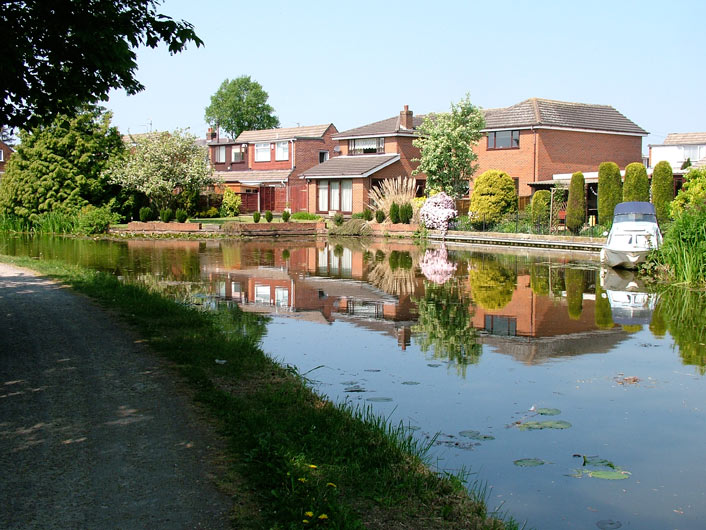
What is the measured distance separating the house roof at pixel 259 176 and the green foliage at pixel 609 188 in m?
34.9

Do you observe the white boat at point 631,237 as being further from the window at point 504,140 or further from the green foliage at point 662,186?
the window at point 504,140

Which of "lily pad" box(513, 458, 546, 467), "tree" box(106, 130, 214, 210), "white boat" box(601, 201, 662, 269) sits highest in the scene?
"tree" box(106, 130, 214, 210)

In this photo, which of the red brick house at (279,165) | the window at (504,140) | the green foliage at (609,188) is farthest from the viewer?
the red brick house at (279,165)

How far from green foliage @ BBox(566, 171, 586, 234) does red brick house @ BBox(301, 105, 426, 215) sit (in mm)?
20991

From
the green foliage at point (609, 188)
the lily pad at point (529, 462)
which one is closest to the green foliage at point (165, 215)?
the green foliage at point (609, 188)

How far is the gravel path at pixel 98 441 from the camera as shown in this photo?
539 centimetres

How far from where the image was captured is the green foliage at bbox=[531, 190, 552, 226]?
1576 inches

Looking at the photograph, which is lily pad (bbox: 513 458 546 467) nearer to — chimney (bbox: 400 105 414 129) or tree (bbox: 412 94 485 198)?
tree (bbox: 412 94 485 198)

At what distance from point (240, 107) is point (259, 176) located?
5360 cm

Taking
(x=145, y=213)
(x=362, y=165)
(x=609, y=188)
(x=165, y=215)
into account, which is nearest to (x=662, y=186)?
(x=609, y=188)

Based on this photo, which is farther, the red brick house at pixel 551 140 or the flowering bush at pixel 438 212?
the red brick house at pixel 551 140

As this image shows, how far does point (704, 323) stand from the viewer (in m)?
15.1

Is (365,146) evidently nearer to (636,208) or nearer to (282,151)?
(282,151)

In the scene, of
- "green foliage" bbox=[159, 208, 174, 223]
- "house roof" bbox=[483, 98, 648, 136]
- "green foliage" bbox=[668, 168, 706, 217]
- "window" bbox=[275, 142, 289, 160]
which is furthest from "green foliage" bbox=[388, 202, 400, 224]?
"window" bbox=[275, 142, 289, 160]
